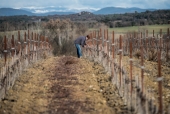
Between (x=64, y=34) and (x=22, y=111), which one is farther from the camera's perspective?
(x=64, y=34)

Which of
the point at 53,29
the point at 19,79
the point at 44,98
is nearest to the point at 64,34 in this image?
the point at 53,29

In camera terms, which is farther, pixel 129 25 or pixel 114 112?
pixel 129 25

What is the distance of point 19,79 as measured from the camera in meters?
10.1

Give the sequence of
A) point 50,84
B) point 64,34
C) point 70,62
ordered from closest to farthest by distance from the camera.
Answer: point 50,84
point 70,62
point 64,34

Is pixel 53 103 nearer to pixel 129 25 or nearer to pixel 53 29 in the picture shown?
pixel 53 29

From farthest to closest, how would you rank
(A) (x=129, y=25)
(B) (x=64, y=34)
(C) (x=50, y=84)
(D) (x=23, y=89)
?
(A) (x=129, y=25) < (B) (x=64, y=34) < (C) (x=50, y=84) < (D) (x=23, y=89)

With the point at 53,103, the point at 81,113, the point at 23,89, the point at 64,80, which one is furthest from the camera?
the point at 64,80

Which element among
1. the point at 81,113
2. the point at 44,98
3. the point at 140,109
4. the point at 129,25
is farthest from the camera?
the point at 129,25

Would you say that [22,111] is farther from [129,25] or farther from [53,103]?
[129,25]

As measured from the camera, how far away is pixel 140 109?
561 cm

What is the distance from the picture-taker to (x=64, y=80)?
10.0 m

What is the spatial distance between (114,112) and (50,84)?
3.58 meters

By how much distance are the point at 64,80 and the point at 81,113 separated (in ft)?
12.8

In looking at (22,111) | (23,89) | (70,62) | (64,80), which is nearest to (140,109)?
(22,111)
